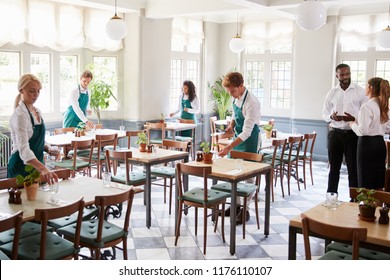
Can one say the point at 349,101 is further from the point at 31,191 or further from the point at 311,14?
the point at 31,191

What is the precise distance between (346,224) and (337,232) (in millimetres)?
374

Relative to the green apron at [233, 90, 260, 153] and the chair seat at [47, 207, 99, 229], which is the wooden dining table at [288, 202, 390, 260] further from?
the green apron at [233, 90, 260, 153]

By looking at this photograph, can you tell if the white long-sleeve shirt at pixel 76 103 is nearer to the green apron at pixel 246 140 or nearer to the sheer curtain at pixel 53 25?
the sheer curtain at pixel 53 25

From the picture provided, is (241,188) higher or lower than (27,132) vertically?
lower

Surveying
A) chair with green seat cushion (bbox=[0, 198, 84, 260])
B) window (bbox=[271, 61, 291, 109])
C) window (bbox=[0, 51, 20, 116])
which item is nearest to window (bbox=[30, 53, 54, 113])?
window (bbox=[0, 51, 20, 116])

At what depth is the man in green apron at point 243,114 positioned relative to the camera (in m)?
5.24

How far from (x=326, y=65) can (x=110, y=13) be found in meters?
4.34

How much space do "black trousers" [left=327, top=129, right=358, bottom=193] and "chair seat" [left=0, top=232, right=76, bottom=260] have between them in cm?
342

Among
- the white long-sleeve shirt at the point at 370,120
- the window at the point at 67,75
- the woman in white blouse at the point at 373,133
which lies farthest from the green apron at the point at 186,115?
the white long-sleeve shirt at the point at 370,120

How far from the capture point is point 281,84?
34.4 ft

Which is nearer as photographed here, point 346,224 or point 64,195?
point 346,224

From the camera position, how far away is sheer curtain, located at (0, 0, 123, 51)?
732cm

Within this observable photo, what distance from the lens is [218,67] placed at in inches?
440

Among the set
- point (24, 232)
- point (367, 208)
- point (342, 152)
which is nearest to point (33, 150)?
point (24, 232)
